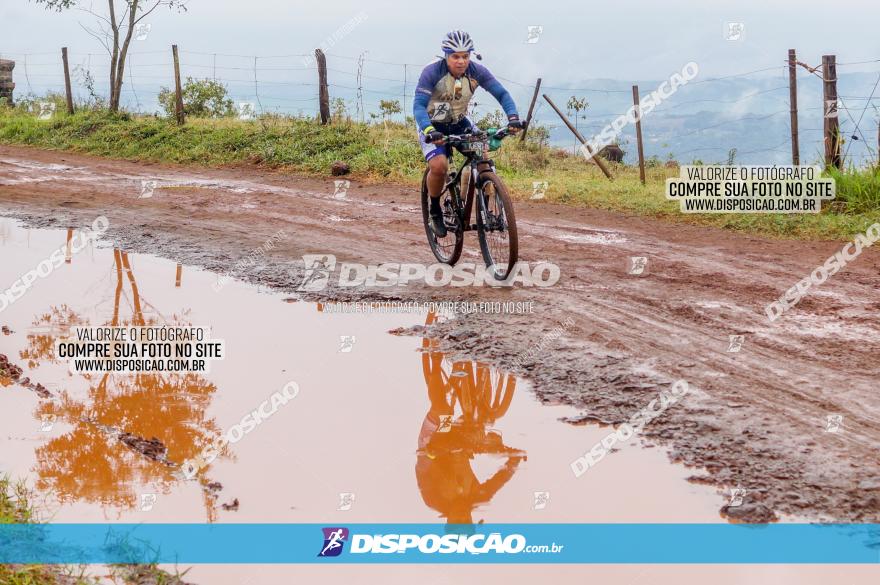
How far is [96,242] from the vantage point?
10445 millimetres

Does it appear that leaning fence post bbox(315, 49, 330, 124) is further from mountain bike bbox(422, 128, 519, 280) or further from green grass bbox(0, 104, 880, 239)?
mountain bike bbox(422, 128, 519, 280)

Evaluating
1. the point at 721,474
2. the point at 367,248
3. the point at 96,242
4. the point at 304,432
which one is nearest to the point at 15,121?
the point at 96,242

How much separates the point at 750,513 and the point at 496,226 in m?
4.42

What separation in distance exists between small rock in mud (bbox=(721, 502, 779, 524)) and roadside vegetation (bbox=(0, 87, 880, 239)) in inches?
285

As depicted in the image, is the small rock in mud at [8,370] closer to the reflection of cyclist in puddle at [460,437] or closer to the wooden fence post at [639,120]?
the reflection of cyclist in puddle at [460,437]

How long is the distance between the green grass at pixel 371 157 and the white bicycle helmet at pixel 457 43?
4.88 meters

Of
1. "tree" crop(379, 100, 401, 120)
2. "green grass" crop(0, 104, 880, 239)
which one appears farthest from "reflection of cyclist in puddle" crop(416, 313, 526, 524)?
"tree" crop(379, 100, 401, 120)

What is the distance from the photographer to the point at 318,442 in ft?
16.0

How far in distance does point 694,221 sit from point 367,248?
4518 millimetres

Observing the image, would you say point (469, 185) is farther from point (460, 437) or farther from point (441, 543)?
point (441, 543)

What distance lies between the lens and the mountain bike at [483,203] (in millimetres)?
7840

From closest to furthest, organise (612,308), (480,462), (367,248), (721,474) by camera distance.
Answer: (721,474) < (480,462) < (612,308) < (367,248)

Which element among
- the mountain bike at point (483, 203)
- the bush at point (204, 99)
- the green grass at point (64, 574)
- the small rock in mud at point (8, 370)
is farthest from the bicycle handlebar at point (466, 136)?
the bush at point (204, 99)

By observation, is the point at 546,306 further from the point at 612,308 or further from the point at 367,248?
the point at 367,248
